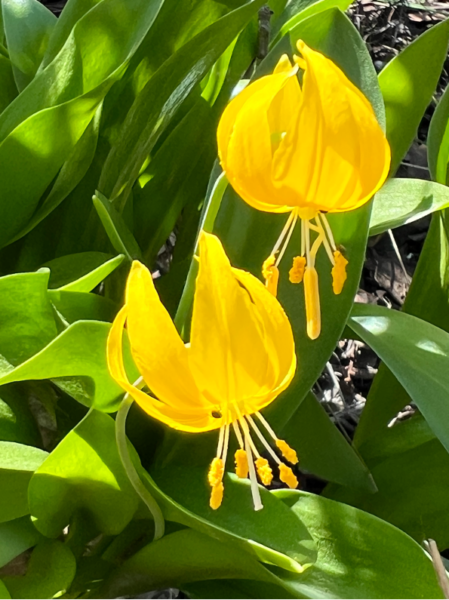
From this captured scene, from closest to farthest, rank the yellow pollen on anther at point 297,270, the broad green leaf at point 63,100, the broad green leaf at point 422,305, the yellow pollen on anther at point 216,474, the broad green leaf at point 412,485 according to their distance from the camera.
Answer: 1. the yellow pollen on anther at point 216,474
2. the yellow pollen on anther at point 297,270
3. the broad green leaf at point 63,100
4. the broad green leaf at point 412,485
5. the broad green leaf at point 422,305

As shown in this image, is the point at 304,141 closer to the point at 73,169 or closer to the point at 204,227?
the point at 204,227

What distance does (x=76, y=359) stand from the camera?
26.9 inches

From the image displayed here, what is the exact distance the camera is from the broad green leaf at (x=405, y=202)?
35.1 inches

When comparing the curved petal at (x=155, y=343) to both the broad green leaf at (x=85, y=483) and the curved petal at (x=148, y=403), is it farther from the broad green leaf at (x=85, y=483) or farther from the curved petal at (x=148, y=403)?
the broad green leaf at (x=85, y=483)

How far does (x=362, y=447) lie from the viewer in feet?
3.63

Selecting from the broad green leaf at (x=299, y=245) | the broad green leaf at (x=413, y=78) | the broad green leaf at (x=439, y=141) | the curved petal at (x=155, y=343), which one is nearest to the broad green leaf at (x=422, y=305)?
the broad green leaf at (x=439, y=141)

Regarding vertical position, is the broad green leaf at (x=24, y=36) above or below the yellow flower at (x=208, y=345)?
above

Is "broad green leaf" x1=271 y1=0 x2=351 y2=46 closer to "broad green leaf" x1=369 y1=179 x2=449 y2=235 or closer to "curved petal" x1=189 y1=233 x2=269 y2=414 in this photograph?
"broad green leaf" x1=369 y1=179 x2=449 y2=235

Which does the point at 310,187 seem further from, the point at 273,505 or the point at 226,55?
the point at 226,55

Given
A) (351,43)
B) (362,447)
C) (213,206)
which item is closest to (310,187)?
(213,206)

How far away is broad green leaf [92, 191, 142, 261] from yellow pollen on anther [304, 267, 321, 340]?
0.23 metres

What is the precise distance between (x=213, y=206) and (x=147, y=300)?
23cm

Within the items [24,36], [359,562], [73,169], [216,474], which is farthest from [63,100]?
[359,562]

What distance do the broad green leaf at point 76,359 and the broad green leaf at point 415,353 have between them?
1.04 ft
